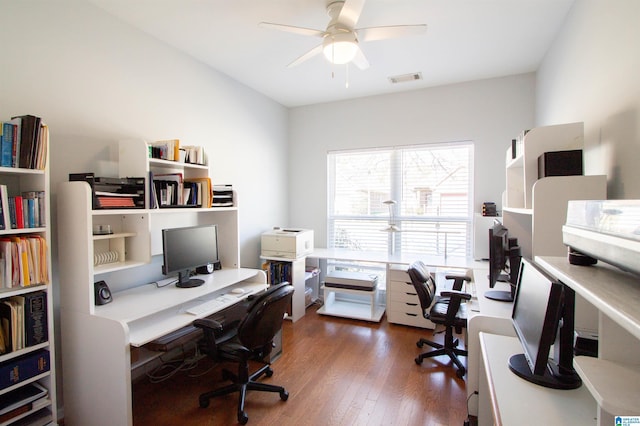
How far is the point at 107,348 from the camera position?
1.81 metres

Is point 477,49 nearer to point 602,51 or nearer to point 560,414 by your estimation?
point 602,51

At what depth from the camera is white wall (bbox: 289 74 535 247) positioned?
3.61 m

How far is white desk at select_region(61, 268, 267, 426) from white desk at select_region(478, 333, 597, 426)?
182cm

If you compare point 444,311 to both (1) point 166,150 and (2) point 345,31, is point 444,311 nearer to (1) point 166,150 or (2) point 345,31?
(2) point 345,31

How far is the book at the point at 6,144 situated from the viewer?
1626mm

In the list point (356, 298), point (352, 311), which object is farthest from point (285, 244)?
point (356, 298)

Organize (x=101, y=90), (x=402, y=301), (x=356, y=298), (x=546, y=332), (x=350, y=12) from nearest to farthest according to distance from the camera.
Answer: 1. (x=546, y=332)
2. (x=350, y=12)
3. (x=101, y=90)
4. (x=402, y=301)
5. (x=356, y=298)

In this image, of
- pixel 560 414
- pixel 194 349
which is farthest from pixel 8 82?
pixel 560 414

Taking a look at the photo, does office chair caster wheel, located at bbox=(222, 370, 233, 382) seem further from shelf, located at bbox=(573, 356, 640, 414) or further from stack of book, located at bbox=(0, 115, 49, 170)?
shelf, located at bbox=(573, 356, 640, 414)

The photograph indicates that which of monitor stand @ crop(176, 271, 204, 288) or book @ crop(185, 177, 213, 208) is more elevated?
book @ crop(185, 177, 213, 208)

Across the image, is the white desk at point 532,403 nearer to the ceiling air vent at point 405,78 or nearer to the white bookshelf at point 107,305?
the white bookshelf at point 107,305

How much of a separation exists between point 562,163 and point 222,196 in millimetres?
2659

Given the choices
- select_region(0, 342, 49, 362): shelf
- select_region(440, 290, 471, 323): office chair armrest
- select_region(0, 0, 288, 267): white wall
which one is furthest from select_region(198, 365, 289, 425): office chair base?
select_region(0, 0, 288, 267): white wall

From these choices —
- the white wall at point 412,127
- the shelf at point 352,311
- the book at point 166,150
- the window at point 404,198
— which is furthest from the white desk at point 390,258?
the book at point 166,150
